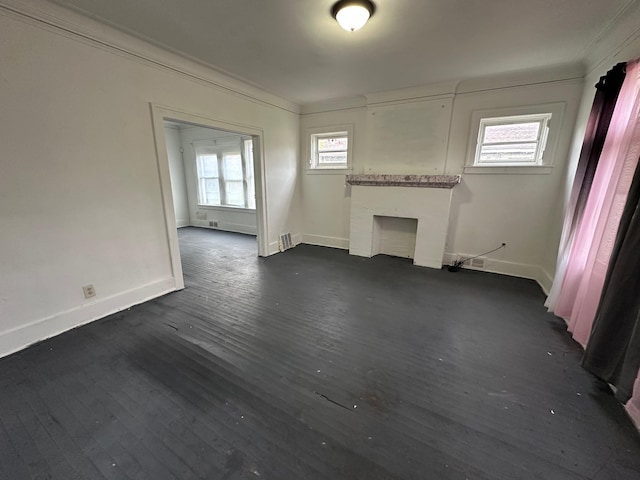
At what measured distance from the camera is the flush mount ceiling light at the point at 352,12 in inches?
73.2

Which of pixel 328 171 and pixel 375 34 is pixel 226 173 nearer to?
pixel 328 171

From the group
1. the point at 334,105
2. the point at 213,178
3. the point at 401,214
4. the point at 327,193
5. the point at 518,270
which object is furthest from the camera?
the point at 213,178

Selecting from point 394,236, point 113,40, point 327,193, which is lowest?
point 394,236

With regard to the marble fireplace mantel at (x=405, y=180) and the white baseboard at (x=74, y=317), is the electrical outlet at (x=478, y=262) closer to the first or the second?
the marble fireplace mantel at (x=405, y=180)

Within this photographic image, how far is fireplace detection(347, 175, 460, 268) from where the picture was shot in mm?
3787

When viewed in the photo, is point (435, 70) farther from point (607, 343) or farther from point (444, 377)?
point (444, 377)

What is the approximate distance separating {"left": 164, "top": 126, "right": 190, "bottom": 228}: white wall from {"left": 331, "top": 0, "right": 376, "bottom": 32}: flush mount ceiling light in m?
6.08

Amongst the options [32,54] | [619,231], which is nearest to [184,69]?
[32,54]

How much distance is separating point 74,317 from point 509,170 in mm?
5121

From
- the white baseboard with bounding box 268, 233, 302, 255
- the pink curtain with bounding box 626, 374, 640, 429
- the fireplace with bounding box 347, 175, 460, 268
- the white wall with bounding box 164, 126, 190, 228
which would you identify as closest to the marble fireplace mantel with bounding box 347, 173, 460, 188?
the fireplace with bounding box 347, 175, 460, 268

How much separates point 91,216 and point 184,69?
6.05ft

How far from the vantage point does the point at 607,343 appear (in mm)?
1663

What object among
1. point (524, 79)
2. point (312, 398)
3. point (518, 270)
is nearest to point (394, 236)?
point (518, 270)

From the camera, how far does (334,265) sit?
13.2 feet
